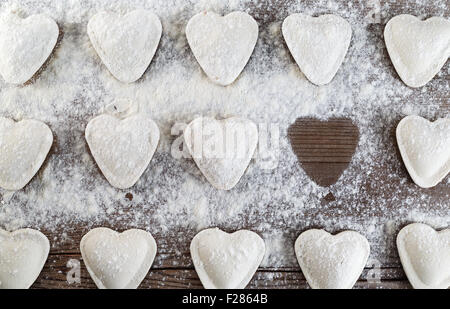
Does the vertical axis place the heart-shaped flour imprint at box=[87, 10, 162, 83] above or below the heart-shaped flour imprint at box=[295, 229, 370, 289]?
above

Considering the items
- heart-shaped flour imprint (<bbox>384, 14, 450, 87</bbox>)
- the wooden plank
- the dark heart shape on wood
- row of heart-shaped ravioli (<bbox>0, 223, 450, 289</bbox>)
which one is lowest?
the wooden plank

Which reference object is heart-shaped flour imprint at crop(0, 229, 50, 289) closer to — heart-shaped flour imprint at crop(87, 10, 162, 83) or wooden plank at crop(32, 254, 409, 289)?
wooden plank at crop(32, 254, 409, 289)

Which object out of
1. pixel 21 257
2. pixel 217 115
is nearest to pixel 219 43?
pixel 217 115

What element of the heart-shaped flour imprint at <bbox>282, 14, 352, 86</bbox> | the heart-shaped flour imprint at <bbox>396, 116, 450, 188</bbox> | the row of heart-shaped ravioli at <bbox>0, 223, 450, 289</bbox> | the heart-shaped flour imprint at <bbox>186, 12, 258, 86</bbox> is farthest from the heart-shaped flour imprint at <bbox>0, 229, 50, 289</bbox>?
the heart-shaped flour imprint at <bbox>396, 116, 450, 188</bbox>

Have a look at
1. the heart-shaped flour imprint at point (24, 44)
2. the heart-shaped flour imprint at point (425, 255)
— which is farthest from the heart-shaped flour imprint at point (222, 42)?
the heart-shaped flour imprint at point (425, 255)
